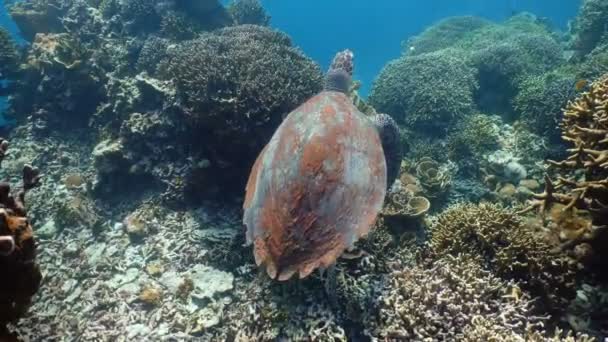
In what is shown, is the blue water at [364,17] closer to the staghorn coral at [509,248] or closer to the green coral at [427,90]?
the green coral at [427,90]

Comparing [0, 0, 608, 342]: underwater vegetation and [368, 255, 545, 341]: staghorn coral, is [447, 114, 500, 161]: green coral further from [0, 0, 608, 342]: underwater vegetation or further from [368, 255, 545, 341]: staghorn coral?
[368, 255, 545, 341]: staghorn coral

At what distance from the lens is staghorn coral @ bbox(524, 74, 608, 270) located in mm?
3494

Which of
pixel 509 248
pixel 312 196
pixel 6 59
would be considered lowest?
pixel 6 59

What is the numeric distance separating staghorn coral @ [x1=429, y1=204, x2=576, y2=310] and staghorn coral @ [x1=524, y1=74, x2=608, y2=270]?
26cm

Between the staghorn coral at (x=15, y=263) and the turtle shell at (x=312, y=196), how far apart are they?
1.77m

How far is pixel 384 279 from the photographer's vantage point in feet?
14.5

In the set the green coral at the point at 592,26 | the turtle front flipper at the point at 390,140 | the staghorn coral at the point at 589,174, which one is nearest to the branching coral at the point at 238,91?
the turtle front flipper at the point at 390,140

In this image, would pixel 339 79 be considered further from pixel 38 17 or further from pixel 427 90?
pixel 38 17

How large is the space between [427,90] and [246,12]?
741cm

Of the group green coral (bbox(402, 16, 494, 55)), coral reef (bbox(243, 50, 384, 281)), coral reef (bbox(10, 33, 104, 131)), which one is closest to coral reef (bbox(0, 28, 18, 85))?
coral reef (bbox(10, 33, 104, 131))

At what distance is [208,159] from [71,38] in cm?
700

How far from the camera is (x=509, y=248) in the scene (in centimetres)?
403

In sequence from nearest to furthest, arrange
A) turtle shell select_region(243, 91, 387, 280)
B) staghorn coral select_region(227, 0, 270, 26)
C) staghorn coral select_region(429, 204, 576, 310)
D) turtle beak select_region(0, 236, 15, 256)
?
turtle beak select_region(0, 236, 15, 256)
turtle shell select_region(243, 91, 387, 280)
staghorn coral select_region(429, 204, 576, 310)
staghorn coral select_region(227, 0, 270, 26)

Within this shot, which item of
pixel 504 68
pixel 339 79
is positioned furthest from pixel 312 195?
pixel 504 68
